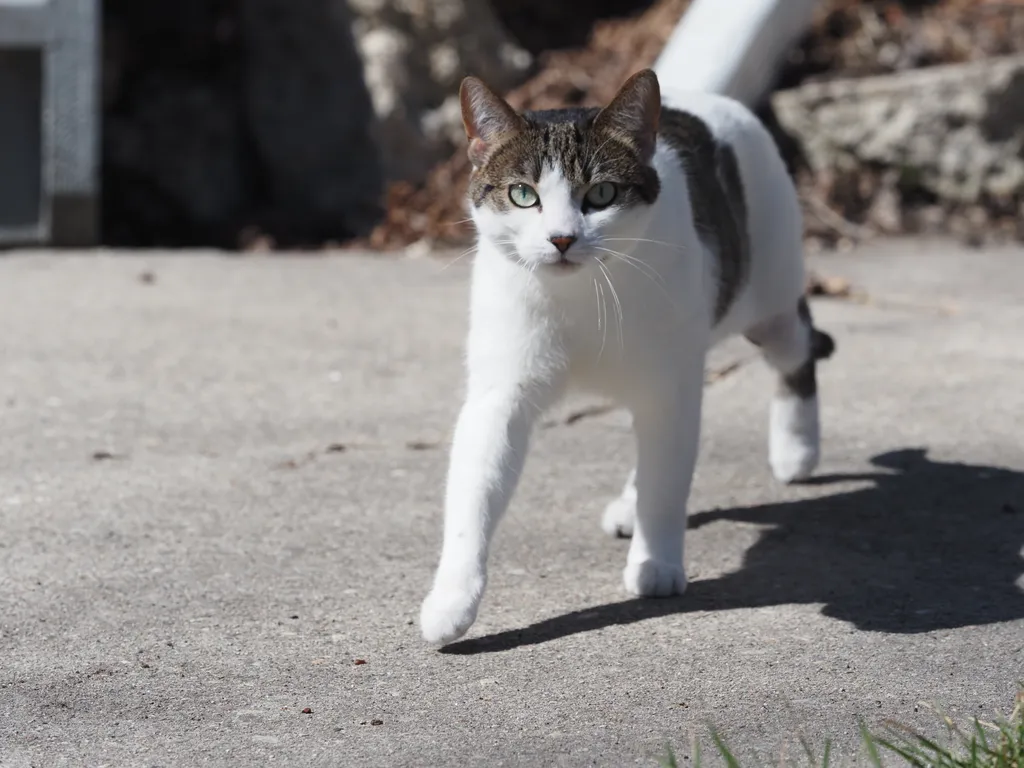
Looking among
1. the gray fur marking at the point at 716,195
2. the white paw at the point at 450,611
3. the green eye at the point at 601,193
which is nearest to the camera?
the white paw at the point at 450,611

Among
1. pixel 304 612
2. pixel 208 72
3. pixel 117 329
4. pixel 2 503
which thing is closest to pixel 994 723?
pixel 304 612

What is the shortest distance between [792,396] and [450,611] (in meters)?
1.55

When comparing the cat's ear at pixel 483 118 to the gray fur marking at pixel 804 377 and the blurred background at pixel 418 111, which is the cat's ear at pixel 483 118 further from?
the blurred background at pixel 418 111

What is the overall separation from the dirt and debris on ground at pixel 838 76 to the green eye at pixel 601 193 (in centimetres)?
458

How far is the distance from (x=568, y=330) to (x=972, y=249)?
463cm

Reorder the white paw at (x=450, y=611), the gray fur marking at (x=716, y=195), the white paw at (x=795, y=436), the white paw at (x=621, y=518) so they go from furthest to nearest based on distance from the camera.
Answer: the white paw at (x=795, y=436) → the white paw at (x=621, y=518) → the gray fur marking at (x=716, y=195) → the white paw at (x=450, y=611)

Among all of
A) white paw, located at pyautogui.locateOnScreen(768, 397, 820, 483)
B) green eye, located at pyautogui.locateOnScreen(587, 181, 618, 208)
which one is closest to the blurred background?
white paw, located at pyautogui.locateOnScreen(768, 397, 820, 483)

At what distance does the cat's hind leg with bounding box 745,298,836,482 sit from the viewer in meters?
4.18

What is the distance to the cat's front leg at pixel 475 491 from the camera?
3.05 m

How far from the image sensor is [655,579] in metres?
3.38

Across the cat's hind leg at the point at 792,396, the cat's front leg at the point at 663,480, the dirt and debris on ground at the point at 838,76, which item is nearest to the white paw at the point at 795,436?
the cat's hind leg at the point at 792,396

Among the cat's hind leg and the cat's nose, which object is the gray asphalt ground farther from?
the cat's nose

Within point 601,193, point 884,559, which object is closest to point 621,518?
point 884,559

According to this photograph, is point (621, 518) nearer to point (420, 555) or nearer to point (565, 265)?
point (420, 555)
